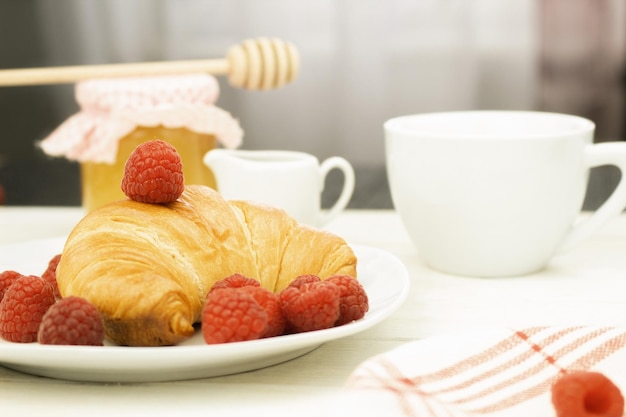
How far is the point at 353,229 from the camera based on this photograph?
3.46 ft

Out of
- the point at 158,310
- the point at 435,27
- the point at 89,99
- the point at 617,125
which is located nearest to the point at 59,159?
the point at 435,27

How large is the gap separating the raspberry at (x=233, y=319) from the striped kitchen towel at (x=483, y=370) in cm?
8

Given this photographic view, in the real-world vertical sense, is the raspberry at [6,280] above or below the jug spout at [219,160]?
below

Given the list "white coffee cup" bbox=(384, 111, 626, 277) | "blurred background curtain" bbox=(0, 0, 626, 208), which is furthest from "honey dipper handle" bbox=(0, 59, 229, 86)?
"blurred background curtain" bbox=(0, 0, 626, 208)

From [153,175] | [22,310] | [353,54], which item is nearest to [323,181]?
[153,175]

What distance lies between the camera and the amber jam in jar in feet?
3.26

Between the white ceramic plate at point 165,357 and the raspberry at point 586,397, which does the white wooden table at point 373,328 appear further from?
the raspberry at point 586,397

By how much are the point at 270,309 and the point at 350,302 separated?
0.06 metres

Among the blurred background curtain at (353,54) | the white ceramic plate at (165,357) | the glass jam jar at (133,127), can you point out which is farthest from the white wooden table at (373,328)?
the blurred background curtain at (353,54)

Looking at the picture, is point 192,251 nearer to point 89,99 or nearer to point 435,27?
point 89,99

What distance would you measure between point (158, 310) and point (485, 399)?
0.21 meters

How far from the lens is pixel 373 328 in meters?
0.66

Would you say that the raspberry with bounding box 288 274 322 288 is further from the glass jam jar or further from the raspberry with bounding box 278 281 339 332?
the glass jam jar

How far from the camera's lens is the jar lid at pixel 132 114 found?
983mm
